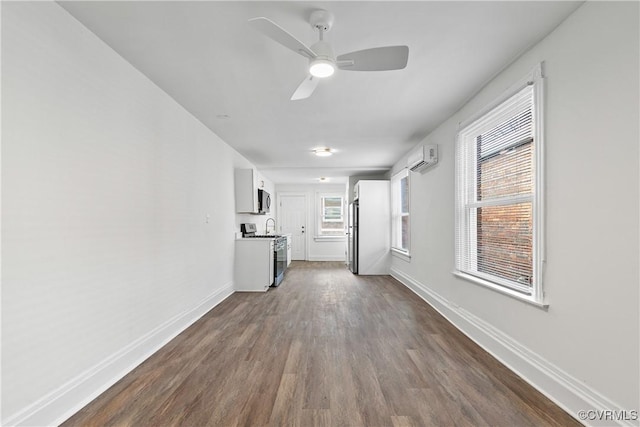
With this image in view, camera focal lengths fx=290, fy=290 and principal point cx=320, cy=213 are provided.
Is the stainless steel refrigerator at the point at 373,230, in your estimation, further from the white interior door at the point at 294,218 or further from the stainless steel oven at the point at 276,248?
the white interior door at the point at 294,218

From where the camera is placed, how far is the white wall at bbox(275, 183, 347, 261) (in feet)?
28.7

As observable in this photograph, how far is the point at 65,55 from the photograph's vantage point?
5.56 feet

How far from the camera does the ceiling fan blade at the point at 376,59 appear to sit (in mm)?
1692

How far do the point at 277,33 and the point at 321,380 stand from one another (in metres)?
2.23

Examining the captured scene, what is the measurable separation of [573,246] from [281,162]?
4835 mm

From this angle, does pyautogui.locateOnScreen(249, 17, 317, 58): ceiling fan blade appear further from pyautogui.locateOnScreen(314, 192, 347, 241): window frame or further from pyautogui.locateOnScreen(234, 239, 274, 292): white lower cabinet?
pyautogui.locateOnScreen(314, 192, 347, 241): window frame

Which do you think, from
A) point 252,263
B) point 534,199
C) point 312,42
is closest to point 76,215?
point 312,42

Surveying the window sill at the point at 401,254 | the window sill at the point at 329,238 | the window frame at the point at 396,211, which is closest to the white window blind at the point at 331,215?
the window sill at the point at 329,238

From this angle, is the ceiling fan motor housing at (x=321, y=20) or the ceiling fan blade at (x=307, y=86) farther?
the ceiling fan blade at (x=307, y=86)

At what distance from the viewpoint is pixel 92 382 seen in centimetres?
185

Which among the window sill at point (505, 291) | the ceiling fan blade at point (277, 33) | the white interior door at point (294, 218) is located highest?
the ceiling fan blade at point (277, 33)

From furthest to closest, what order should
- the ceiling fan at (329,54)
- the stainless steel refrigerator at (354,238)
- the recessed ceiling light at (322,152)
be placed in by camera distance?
the stainless steel refrigerator at (354,238) < the recessed ceiling light at (322,152) < the ceiling fan at (329,54)

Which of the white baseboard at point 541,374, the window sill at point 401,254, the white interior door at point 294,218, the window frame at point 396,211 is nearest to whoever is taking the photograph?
the white baseboard at point 541,374

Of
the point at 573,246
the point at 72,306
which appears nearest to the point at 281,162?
the point at 72,306
